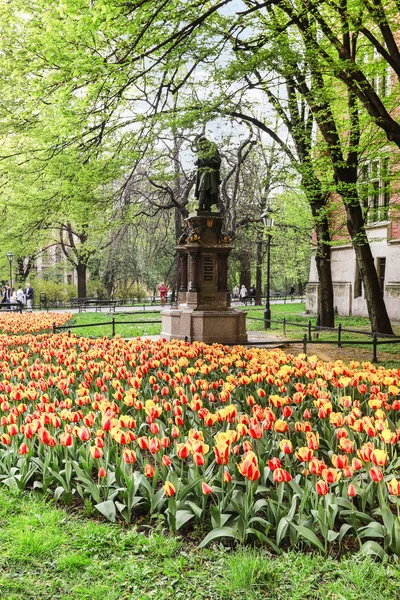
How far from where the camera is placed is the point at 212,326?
43.7 feet

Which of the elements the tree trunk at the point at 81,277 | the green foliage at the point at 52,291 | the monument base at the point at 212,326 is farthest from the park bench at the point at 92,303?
the monument base at the point at 212,326

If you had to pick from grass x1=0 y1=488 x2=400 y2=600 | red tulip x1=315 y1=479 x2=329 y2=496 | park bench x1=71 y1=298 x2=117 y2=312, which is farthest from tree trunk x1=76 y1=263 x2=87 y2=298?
red tulip x1=315 y1=479 x2=329 y2=496

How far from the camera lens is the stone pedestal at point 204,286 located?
1350 centimetres

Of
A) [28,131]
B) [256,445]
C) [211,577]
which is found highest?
[28,131]

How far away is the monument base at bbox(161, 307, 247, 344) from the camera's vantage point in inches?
523

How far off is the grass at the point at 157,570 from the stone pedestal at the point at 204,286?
9867mm

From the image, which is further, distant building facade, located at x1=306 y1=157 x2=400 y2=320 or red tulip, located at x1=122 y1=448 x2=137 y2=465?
distant building facade, located at x1=306 y1=157 x2=400 y2=320

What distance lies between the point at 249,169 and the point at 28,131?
19841 mm

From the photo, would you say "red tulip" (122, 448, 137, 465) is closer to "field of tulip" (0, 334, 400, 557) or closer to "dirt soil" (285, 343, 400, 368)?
"field of tulip" (0, 334, 400, 557)

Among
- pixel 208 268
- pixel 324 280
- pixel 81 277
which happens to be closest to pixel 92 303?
pixel 81 277

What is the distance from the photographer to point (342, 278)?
28.9 meters

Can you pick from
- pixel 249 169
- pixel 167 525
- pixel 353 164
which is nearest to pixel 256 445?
pixel 167 525

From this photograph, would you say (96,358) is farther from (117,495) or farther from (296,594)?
(296,594)

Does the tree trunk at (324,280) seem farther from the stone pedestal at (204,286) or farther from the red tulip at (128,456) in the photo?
the red tulip at (128,456)
